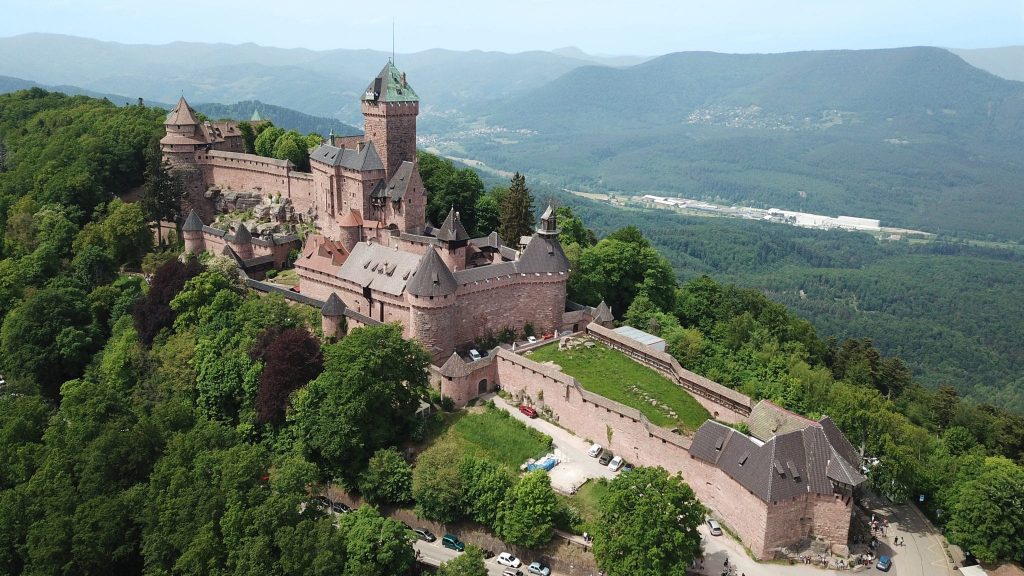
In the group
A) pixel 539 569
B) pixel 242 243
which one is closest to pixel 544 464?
pixel 539 569

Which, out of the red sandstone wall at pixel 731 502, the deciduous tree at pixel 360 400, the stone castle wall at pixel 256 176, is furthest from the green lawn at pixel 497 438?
the stone castle wall at pixel 256 176

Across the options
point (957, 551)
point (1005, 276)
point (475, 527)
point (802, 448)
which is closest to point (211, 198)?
point (475, 527)

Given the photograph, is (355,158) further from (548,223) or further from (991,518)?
(991,518)

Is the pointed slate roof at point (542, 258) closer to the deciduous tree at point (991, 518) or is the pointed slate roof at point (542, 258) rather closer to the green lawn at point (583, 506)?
the green lawn at point (583, 506)

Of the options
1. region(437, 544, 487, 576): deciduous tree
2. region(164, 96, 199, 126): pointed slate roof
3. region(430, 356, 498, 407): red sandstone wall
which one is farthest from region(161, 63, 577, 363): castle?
region(437, 544, 487, 576): deciduous tree

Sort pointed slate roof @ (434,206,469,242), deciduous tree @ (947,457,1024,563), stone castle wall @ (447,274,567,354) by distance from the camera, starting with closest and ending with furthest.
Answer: deciduous tree @ (947,457,1024,563)
stone castle wall @ (447,274,567,354)
pointed slate roof @ (434,206,469,242)

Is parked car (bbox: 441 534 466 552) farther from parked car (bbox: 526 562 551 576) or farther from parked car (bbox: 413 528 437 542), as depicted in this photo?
parked car (bbox: 526 562 551 576)
